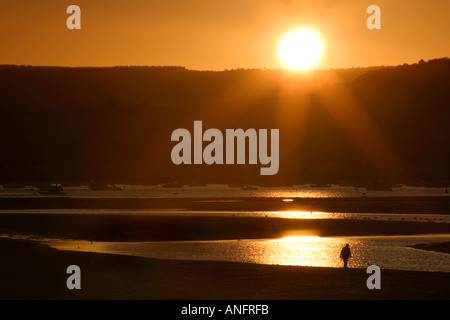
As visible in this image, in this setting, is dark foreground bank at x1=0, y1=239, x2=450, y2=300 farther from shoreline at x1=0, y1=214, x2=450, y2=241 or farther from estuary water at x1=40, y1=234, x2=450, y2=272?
shoreline at x1=0, y1=214, x2=450, y2=241

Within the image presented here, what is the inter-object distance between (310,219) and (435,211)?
75.1 ft

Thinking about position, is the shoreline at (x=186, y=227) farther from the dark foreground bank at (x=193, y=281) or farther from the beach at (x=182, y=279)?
the dark foreground bank at (x=193, y=281)

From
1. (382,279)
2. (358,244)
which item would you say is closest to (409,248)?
(358,244)

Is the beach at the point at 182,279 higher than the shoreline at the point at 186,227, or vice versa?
the shoreline at the point at 186,227

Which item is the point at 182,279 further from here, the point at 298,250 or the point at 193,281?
Answer: the point at 298,250

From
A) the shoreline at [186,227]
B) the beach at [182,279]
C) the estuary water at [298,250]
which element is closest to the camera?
the beach at [182,279]

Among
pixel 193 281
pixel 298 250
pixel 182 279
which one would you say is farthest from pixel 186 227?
pixel 193 281

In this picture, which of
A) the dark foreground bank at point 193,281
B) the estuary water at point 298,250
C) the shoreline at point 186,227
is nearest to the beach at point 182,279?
the dark foreground bank at point 193,281

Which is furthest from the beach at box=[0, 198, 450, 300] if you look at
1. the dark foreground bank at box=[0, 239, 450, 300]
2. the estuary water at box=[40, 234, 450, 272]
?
the estuary water at box=[40, 234, 450, 272]

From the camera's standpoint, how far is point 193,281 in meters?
38.1

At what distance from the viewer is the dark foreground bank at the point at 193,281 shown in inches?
1357

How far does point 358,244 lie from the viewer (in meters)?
58.1
